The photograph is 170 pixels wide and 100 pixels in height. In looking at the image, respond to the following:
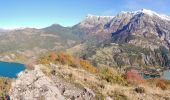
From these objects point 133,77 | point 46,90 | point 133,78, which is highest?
point 46,90

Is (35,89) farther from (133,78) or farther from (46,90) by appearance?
(133,78)

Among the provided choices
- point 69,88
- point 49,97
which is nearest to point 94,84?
point 69,88

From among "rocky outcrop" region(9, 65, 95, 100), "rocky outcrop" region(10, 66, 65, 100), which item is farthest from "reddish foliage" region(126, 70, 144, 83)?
"rocky outcrop" region(10, 66, 65, 100)

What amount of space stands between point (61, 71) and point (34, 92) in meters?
7.50

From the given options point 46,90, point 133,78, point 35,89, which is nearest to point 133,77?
point 133,78

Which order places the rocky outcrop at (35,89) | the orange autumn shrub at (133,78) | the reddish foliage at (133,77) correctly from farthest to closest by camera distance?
the reddish foliage at (133,77)
the orange autumn shrub at (133,78)
the rocky outcrop at (35,89)

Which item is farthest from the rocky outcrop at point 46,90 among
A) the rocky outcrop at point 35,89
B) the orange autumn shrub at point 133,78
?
the orange autumn shrub at point 133,78

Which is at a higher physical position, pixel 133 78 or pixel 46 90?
pixel 46 90

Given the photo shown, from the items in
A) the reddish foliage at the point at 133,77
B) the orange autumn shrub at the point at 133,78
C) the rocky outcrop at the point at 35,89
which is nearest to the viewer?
the rocky outcrop at the point at 35,89

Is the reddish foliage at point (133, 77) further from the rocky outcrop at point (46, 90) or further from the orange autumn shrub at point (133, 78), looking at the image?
the rocky outcrop at point (46, 90)

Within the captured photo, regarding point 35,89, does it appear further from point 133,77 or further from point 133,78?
point 133,77

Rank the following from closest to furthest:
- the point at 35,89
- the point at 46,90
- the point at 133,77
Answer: the point at 46,90 → the point at 35,89 → the point at 133,77

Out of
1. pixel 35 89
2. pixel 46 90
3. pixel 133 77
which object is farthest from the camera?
pixel 133 77

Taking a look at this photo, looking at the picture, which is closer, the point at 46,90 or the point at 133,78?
the point at 46,90
